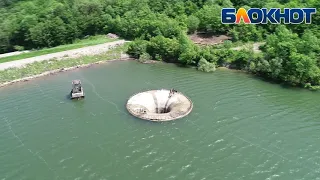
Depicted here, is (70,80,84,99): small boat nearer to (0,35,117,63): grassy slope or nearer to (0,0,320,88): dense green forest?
(0,0,320,88): dense green forest

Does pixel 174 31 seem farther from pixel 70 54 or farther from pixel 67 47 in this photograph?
pixel 67 47

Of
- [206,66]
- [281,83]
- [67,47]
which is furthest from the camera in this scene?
[67,47]

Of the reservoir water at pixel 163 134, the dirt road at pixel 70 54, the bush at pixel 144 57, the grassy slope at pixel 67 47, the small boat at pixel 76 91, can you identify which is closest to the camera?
the reservoir water at pixel 163 134

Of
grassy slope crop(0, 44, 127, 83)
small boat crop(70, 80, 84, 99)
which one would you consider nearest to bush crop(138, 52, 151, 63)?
grassy slope crop(0, 44, 127, 83)

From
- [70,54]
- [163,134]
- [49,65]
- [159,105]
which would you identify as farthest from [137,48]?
[163,134]

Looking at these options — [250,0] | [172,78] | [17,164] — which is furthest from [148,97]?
[250,0]

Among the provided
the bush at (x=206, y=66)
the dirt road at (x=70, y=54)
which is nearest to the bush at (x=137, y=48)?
the dirt road at (x=70, y=54)

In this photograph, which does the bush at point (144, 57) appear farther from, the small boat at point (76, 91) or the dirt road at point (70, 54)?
the small boat at point (76, 91)
